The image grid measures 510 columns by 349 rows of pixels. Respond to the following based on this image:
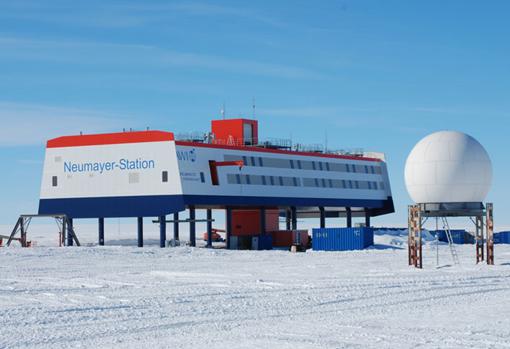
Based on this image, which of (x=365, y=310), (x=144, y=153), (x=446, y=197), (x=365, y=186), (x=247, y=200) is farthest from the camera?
(x=365, y=186)

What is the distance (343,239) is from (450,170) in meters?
34.2

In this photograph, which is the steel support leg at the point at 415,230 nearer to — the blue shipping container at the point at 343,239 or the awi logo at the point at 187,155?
the blue shipping container at the point at 343,239

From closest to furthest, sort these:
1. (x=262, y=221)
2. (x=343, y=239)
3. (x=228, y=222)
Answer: (x=343, y=239), (x=228, y=222), (x=262, y=221)

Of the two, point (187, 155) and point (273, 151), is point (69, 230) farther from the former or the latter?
point (273, 151)

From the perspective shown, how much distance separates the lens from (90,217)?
7944cm

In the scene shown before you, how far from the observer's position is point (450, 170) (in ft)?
143

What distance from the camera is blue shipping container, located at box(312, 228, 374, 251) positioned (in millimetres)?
76750

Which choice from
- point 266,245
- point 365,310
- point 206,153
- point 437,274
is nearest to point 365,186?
point 266,245

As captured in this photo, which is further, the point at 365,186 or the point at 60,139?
the point at 365,186

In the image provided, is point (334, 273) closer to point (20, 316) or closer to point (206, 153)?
point (20, 316)

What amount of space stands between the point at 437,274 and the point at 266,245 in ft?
156

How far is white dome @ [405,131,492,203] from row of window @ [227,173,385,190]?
3719cm

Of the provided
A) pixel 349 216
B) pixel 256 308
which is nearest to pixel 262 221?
pixel 349 216

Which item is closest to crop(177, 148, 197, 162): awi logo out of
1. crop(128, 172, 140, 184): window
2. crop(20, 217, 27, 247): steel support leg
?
crop(128, 172, 140, 184): window
